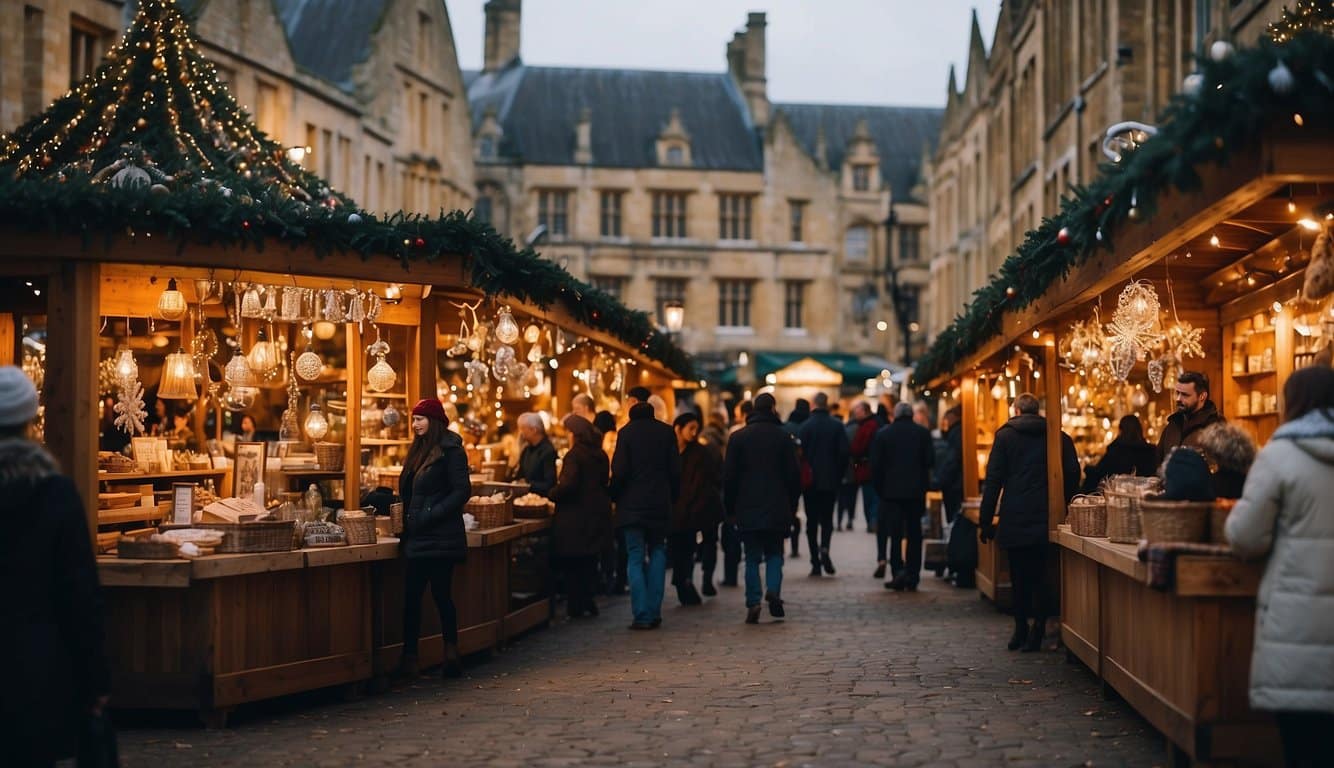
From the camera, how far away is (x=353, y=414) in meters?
12.1

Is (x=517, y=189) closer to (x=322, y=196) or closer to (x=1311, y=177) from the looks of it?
(x=322, y=196)

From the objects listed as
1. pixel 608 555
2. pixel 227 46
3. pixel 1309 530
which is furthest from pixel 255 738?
pixel 227 46

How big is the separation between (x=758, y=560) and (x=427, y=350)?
150 inches

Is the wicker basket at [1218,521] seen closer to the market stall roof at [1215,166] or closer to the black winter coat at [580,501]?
the market stall roof at [1215,166]

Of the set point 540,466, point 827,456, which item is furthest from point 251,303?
point 827,456

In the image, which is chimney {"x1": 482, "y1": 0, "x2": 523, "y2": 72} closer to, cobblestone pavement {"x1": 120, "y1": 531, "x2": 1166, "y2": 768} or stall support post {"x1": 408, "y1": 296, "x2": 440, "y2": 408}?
cobblestone pavement {"x1": 120, "y1": 531, "x2": 1166, "y2": 768}

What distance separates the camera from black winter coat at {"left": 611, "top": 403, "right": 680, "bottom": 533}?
49.2 feet

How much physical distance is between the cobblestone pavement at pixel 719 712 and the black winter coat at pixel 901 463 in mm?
3665

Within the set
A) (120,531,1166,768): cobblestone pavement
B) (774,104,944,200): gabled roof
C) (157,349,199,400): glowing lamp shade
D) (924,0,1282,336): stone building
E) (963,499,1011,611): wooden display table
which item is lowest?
(120,531,1166,768): cobblestone pavement

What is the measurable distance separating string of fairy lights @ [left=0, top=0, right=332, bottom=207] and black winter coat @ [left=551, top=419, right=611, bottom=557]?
10.3ft

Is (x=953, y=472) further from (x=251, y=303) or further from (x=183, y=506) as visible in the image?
(x=183, y=506)

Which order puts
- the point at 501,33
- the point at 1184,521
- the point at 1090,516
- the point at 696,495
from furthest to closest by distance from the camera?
the point at 501,33 < the point at 696,495 < the point at 1090,516 < the point at 1184,521

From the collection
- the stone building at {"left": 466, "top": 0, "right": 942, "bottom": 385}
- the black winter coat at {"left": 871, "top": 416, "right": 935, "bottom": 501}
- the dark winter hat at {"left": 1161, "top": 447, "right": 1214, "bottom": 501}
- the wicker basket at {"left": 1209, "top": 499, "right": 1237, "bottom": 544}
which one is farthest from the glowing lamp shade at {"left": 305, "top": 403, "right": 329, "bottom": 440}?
the stone building at {"left": 466, "top": 0, "right": 942, "bottom": 385}

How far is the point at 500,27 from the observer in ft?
227
